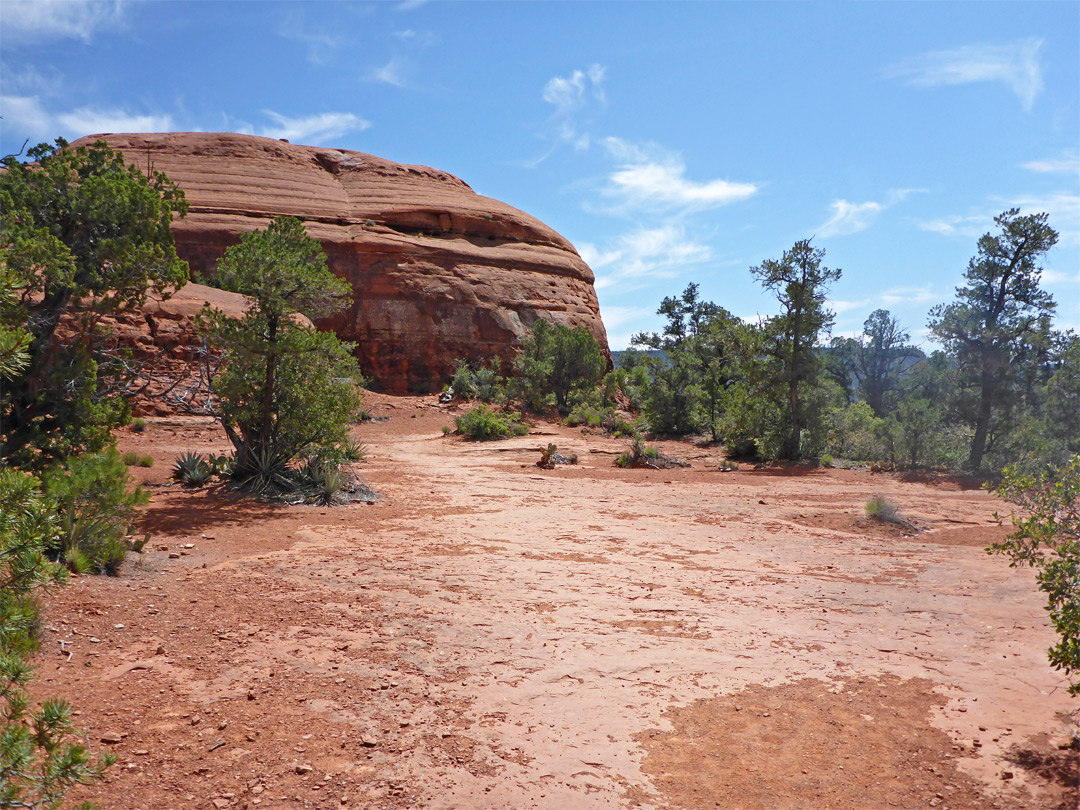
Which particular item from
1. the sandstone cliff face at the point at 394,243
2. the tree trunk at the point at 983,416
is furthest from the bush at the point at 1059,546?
the sandstone cliff face at the point at 394,243

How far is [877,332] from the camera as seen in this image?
46.4m

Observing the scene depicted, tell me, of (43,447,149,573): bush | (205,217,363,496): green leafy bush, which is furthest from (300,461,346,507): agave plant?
(43,447,149,573): bush

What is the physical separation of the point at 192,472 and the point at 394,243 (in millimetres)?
26909

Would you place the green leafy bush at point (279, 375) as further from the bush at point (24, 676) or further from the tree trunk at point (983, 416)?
the tree trunk at point (983, 416)

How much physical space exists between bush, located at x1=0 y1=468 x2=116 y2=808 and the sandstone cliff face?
3250 cm

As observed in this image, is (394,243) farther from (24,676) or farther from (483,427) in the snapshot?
(24,676)

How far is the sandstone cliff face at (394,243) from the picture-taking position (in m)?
34.8

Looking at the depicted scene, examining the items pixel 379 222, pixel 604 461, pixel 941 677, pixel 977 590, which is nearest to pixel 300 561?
pixel 941 677

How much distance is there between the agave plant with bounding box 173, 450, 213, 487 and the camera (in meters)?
11.3

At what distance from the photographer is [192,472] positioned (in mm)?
11375

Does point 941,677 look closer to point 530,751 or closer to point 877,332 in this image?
point 530,751

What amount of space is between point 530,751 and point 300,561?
4.51 metres

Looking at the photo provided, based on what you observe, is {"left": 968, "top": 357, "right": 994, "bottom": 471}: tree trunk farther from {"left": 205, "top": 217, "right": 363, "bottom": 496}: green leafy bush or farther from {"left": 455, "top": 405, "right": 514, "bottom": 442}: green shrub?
{"left": 205, "top": 217, "right": 363, "bottom": 496}: green leafy bush

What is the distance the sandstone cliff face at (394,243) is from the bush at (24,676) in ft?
107
